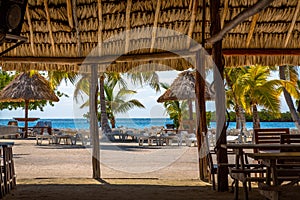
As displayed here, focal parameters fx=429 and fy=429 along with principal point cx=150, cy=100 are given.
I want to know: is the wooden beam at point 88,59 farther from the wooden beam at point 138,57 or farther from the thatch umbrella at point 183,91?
the thatch umbrella at point 183,91

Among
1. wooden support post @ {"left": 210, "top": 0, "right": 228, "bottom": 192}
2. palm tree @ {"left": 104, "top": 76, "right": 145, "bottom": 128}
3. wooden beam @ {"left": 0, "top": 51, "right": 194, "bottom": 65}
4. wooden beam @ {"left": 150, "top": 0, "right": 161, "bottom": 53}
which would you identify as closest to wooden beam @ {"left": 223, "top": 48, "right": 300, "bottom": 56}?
wooden beam @ {"left": 0, "top": 51, "right": 194, "bottom": 65}

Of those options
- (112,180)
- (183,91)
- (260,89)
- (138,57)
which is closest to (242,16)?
(138,57)

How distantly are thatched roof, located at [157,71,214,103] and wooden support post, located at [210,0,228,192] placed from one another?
11810 mm

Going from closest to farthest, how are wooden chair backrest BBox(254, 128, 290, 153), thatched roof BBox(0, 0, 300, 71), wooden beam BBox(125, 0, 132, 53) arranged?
1. wooden chair backrest BBox(254, 128, 290, 153)
2. wooden beam BBox(125, 0, 132, 53)
3. thatched roof BBox(0, 0, 300, 71)

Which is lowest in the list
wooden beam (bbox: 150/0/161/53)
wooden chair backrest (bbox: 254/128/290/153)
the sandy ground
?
the sandy ground

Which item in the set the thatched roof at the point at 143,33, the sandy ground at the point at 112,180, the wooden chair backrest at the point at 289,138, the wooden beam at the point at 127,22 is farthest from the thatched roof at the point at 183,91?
the wooden chair backrest at the point at 289,138

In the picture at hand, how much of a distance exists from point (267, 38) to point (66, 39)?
128 inches

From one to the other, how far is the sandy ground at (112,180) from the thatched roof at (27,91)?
7.37 metres

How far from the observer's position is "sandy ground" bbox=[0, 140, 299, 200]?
16.9ft

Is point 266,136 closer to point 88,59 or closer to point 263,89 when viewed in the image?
point 88,59

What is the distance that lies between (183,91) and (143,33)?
10.5 meters

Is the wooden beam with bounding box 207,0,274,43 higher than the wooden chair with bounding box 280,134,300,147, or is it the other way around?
the wooden beam with bounding box 207,0,274,43

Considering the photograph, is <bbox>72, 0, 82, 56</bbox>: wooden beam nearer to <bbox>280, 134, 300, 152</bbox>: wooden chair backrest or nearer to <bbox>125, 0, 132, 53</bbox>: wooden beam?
<bbox>125, 0, 132, 53</bbox>: wooden beam

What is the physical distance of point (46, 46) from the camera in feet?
23.5
